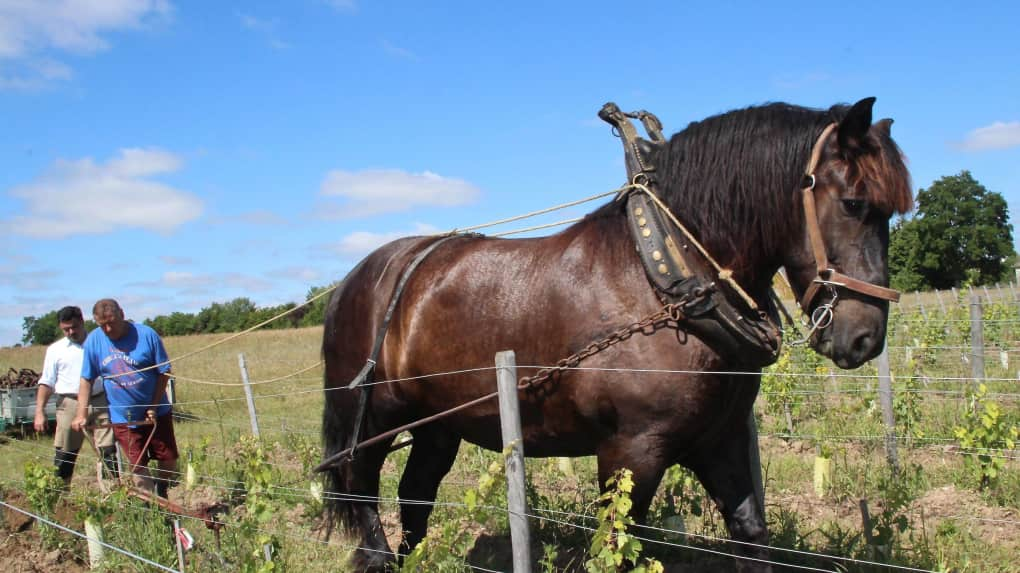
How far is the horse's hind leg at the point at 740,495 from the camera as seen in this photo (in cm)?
317

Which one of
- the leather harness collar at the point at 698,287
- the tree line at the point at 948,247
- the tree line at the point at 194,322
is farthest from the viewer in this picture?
the tree line at the point at 948,247

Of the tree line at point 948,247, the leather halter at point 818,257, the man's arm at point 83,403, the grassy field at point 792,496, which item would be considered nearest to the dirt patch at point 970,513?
the grassy field at point 792,496

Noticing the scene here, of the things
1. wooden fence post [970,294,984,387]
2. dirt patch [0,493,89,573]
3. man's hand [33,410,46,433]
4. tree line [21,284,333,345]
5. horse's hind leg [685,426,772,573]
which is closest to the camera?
horse's hind leg [685,426,772,573]

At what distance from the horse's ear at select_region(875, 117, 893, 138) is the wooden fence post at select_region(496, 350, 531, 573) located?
1568mm

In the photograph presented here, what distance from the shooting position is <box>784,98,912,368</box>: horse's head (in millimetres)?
2553

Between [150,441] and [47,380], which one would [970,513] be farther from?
[47,380]

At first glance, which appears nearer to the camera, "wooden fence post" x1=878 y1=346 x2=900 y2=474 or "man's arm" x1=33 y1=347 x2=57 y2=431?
"wooden fence post" x1=878 y1=346 x2=900 y2=474

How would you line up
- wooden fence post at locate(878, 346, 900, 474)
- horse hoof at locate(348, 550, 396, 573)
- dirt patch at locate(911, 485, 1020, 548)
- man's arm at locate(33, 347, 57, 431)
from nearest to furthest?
horse hoof at locate(348, 550, 396, 573)
dirt patch at locate(911, 485, 1020, 548)
wooden fence post at locate(878, 346, 900, 474)
man's arm at locate(33, 347, 57, 431)

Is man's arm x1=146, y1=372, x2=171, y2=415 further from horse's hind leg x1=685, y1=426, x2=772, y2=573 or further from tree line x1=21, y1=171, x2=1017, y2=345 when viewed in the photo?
tree line x1=21, y1=171, x2=1017, y2=345

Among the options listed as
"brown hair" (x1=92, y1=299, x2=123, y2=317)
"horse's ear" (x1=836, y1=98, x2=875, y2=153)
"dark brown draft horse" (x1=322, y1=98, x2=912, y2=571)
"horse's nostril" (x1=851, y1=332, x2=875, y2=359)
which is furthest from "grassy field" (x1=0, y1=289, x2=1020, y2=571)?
"brown hair" (x1=92, y1=299, x2=123, y2=317)

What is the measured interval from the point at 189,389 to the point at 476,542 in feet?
50.5

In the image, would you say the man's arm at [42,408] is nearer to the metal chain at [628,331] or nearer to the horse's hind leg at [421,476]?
the horse's hind leg at [421,476]

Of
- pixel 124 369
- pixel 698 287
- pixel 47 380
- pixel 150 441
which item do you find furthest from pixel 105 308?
pixel 698 287

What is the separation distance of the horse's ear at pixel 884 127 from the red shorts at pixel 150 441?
5407 millimetres
